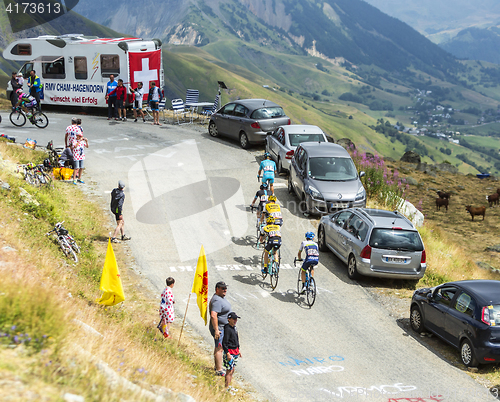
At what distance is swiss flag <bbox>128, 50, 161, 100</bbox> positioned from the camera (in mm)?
27062

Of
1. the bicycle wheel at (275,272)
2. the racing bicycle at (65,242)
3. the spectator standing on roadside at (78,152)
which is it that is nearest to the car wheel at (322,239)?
the bicycle wheel at (275,272)

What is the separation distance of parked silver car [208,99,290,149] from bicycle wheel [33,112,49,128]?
8.40 m

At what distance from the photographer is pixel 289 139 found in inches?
858

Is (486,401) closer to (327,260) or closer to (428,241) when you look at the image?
(327,260)

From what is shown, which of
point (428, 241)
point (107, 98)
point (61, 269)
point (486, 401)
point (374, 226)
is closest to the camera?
point (486, 401)

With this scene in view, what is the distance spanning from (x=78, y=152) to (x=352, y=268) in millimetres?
10133

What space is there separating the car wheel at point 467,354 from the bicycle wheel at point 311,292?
10.8 feet

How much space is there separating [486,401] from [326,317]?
379 centimetres

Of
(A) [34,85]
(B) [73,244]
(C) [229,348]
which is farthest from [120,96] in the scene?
(C) [229,348]

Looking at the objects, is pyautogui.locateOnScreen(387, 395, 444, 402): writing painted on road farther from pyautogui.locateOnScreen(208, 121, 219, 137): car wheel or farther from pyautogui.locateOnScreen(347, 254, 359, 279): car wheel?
pyautogui.locateOnScreen(208, 121, 219, 137): car wheel

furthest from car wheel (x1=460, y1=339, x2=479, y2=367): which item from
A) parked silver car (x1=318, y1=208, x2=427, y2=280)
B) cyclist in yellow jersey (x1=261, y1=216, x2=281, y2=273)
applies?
cyclist in yellow jersey (x1=261, y1=216, x2=281, y2=273)

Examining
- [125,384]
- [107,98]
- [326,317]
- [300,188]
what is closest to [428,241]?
[300,188]

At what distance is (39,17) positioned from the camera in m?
190

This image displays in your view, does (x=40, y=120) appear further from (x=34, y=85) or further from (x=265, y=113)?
(x=265, y=113)
